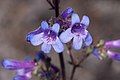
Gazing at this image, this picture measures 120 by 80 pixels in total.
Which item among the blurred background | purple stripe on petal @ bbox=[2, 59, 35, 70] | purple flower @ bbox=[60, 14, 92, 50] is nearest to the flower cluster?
purple flower @ bbox=[60, 14, 92, 50]

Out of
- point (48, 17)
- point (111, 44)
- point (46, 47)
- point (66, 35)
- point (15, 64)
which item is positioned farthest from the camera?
point (48, 17)

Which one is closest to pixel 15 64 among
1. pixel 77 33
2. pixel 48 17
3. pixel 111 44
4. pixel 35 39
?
pixel 35 39

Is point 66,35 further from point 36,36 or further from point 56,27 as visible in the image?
point 36,36

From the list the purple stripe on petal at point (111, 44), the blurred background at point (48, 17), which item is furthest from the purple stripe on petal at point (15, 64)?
the blurred background at point (48, 17)

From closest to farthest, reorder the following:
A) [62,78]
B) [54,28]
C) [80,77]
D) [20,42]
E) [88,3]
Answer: [54,28]
[62,78]
[80,77]
[20,42]
[88,3]

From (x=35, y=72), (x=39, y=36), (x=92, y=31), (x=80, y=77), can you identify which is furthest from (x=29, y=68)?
(x=92, y=31)

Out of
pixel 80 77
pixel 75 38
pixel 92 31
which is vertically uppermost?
pixel 75 38

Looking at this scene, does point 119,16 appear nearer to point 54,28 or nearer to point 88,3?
point 88,3

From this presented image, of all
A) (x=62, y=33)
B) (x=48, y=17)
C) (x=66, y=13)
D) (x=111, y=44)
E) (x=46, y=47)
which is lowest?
(x=48, y=17)
